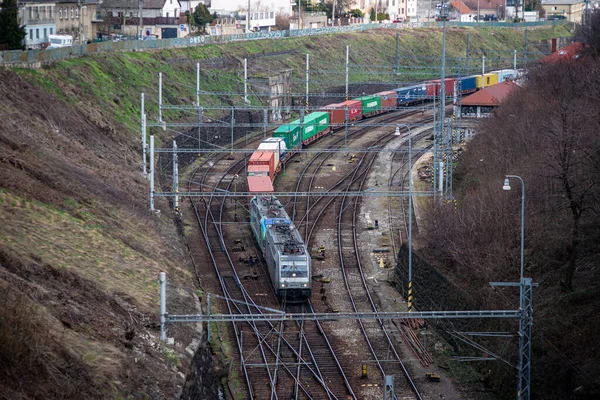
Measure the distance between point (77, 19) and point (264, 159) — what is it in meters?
44.1

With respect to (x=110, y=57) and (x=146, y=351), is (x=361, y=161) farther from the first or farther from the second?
(x=146, y=351)

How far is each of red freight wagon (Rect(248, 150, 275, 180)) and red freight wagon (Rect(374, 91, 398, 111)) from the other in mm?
27096

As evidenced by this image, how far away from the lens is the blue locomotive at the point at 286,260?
3494 centimetres

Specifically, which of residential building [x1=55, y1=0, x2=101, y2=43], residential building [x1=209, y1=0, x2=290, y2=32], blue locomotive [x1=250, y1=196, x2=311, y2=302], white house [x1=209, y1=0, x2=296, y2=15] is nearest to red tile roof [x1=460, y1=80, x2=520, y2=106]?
blue locomotive [x1=250, y1=196, x2=311, y2=302]

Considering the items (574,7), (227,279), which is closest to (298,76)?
(227,279)

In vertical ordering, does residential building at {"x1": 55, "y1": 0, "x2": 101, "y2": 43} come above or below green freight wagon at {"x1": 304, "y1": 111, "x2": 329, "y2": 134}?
above

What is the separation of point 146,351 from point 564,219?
50.2 feet

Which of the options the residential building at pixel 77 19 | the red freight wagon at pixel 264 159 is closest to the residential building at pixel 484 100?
the red freight wagon at pixel 264 159

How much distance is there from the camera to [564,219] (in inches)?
1315

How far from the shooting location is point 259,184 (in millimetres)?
46125

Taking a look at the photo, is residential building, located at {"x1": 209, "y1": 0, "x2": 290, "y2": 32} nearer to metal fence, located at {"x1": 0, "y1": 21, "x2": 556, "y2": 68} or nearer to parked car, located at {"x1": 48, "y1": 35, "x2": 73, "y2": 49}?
metal fence, located at {"x1": 0, "y1": 21, "x2": 556, "y2": 68}

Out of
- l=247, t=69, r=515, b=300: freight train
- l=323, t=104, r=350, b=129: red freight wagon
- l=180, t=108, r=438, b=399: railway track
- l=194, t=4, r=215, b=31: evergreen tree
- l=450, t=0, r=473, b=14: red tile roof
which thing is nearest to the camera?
l=180, t=108, r=438, b=399: railway track

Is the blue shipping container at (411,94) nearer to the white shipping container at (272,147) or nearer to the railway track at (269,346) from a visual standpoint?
the white shipping container at (272,147)

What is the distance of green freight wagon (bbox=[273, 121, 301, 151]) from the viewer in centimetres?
5738
